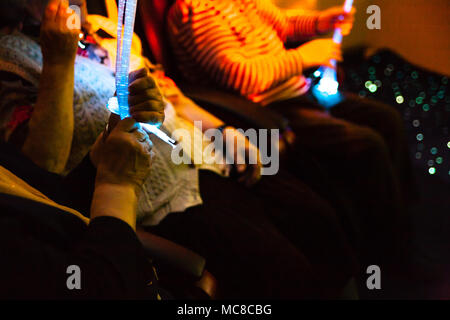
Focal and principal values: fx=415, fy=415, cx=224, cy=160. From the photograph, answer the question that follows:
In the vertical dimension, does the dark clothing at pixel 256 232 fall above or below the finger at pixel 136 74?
below

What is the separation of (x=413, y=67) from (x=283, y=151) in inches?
16.8

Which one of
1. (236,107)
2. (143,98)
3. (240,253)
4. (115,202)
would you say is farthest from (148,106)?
(236,107)

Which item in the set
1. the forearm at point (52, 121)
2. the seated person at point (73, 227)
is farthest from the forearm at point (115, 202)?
the forearm at point (52, 121)

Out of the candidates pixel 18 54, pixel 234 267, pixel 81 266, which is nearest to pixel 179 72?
pixel 18 54

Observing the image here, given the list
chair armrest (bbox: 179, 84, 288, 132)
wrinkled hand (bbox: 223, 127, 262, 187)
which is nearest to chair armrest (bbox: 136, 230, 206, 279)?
wrinkled hand (bbox: 223, 127, 262, 187)

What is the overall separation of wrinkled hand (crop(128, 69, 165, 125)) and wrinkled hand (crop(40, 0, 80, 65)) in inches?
7.6

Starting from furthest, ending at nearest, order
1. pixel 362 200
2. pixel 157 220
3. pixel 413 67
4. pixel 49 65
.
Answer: pixel 362 200 → pixel 413 67 → pixel 157 220 → pixel 49 65

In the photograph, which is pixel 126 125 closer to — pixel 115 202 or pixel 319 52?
pixel 115 202

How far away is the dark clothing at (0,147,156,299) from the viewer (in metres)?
0.50

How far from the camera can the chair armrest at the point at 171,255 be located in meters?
0.79

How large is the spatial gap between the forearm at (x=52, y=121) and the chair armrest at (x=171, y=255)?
0.24 meters

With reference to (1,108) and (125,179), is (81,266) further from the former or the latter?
(1,108)

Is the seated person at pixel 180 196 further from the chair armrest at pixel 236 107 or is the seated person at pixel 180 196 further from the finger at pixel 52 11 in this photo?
the chair armrest at pixel 236 107

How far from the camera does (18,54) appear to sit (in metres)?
0.88
